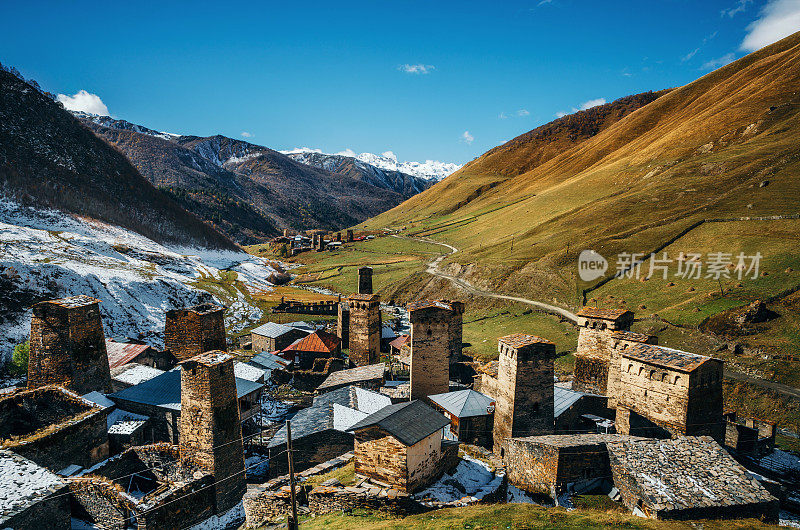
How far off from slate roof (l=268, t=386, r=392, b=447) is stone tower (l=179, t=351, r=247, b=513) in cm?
395

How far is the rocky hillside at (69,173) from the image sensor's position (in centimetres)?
6694

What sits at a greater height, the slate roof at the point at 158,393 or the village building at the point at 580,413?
the slate roof at the point at 158,393

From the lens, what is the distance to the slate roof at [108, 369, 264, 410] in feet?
68.7

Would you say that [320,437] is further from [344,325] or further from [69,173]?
[69,173]

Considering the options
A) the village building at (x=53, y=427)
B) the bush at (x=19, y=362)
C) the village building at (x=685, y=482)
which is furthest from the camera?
the bush at (x=19, y=362)

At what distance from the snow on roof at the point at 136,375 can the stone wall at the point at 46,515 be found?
11913 millimetres

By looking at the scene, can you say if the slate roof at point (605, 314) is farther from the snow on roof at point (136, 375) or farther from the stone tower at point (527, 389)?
the snow on roof at point (136, 375)

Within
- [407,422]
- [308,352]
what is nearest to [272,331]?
[308,352]

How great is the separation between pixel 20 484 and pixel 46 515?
1348 mm

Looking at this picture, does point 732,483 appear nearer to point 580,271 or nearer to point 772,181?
point 580,271

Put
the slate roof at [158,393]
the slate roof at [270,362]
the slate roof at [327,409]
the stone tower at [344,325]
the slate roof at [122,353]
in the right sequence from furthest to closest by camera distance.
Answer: the stone tower at [344,325] < the slate roof at [270,362] < the slate roof at [122,353] < the slate roof at [158,393] < the slate roof at [327,409]

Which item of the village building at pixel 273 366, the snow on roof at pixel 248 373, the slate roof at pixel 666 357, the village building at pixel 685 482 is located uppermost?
the slate roof at pixel 666 357

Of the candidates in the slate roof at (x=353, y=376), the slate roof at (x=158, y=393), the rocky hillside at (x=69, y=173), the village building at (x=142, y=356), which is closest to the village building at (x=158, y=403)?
the slate roof at (x=158, y=393)

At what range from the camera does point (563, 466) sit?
51.3ft
